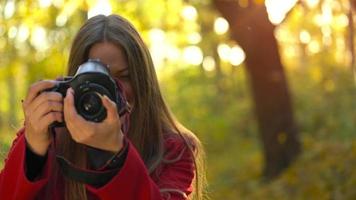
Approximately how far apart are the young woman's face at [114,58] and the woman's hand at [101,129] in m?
0.29

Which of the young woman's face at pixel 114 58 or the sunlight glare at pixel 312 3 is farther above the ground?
the sunlight glare at pixel 312 3

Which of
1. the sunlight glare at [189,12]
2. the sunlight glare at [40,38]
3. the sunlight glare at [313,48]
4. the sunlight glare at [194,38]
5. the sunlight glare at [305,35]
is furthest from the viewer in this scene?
the sunlight glare at [313,48]

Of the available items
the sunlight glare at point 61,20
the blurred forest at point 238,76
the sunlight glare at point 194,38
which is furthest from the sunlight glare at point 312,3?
the sunlight glare at point 194,38

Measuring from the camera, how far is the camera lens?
2129 mm

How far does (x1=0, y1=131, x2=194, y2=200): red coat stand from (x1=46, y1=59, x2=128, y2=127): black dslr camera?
12 centimetres

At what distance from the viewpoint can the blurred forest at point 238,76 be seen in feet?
31.2

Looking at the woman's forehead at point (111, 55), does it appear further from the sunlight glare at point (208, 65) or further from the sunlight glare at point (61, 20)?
the sunlight glare at point (208, 65)

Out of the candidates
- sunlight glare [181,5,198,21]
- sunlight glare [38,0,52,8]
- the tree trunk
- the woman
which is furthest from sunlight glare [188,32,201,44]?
the woman

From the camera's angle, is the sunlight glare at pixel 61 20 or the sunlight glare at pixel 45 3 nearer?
the sunlight glare at pixel 45 3

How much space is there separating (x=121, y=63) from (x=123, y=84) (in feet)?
0.20

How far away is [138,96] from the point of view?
2.50 m

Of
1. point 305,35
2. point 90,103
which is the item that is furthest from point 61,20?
point 90,103

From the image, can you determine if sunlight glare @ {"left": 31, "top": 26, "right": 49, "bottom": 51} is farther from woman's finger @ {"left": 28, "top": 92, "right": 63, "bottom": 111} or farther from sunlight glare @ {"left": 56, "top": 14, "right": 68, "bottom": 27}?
woman's finger @ {"left": 28, "top": 92, "right": 63, "bottom": 111}

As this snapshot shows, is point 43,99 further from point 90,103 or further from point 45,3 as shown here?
point 45,3
